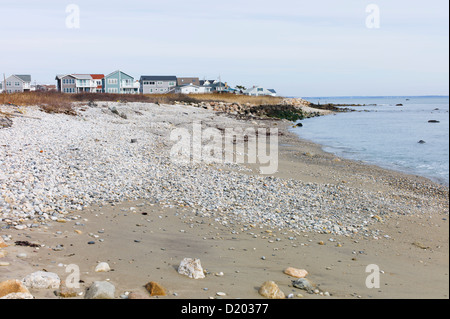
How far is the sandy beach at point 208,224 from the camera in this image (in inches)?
235

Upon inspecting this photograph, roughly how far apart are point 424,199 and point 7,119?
17606 millimetres

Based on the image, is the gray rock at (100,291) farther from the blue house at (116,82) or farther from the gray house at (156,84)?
the gray house at (156,84)

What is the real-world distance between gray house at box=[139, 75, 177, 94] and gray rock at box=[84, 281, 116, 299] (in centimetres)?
9673

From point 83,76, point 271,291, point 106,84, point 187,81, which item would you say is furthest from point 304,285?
point 187,81

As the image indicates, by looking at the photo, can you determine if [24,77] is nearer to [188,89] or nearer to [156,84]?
[156,84]

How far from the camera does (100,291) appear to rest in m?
4.84

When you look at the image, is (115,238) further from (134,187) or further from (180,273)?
(134,187)

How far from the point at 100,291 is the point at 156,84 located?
99492 millimetres

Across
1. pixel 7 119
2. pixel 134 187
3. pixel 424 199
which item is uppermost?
pixel 7 119

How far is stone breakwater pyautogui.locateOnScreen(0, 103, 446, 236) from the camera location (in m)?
8.95

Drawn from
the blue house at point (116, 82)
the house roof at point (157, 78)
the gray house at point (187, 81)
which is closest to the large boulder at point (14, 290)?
the blue house at point (116, 82)

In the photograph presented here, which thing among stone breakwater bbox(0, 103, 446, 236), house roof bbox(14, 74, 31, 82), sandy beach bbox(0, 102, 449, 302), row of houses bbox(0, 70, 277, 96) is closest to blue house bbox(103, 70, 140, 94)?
row of houses bbox(0, 70, 277, 96)
